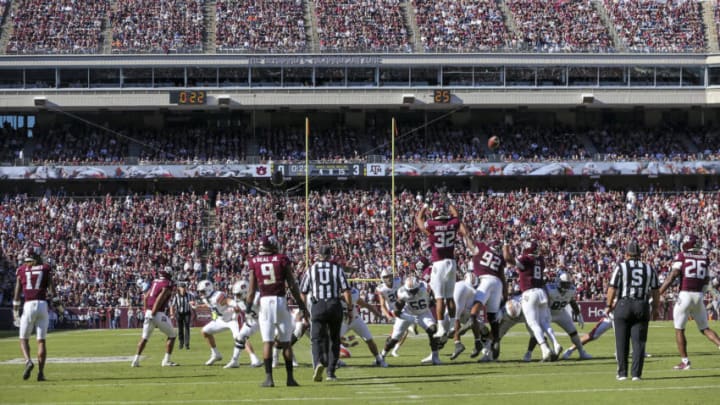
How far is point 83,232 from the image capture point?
49.7m

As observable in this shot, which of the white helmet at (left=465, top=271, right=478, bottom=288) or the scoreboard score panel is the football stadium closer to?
the scoreboard score panel

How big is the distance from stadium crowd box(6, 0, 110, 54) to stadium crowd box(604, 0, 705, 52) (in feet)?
95.7

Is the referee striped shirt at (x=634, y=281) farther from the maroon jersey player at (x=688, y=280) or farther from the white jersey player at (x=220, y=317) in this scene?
the white jersey player at (x=220, y=317)

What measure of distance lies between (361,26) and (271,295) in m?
46.8

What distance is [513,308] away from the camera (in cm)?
2064

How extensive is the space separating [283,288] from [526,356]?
6.05 m

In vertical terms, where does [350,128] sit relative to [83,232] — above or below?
above

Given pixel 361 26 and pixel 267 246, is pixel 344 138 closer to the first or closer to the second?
pixel 361 26

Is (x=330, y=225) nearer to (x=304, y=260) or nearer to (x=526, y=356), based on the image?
(x=304, y=260)

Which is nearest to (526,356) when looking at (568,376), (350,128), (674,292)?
(568,376)

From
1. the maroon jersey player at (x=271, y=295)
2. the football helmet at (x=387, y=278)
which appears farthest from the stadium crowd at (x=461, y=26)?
the maroon jersey player at (x=271, y=295)

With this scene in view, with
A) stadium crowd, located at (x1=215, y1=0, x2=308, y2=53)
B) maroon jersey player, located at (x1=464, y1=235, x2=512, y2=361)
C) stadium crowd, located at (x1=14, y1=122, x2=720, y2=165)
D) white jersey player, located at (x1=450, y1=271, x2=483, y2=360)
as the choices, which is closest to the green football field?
white jersey player, located at (x1=450, y1=271, x2=483, y2=360)

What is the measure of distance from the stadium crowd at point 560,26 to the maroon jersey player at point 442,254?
42.8 metres

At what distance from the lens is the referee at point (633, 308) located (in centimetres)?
1570
